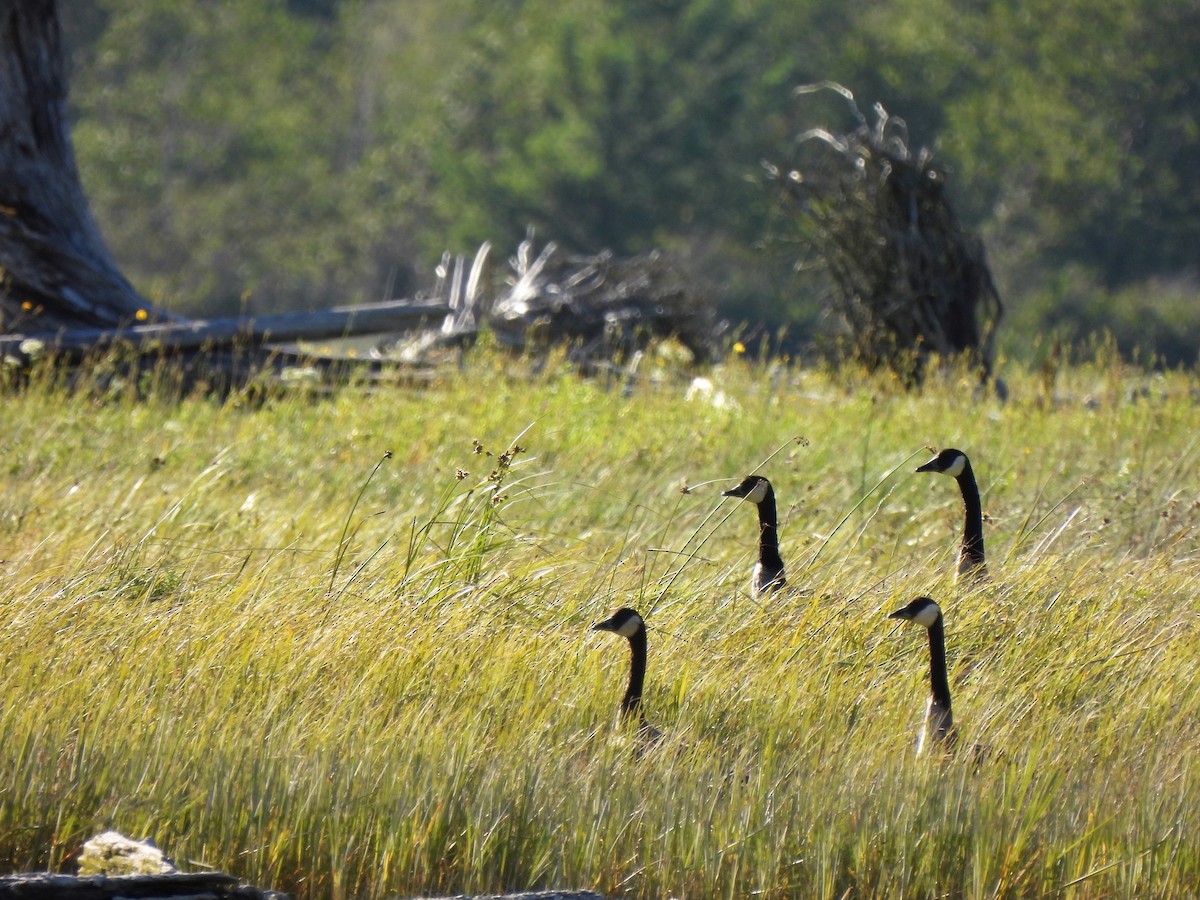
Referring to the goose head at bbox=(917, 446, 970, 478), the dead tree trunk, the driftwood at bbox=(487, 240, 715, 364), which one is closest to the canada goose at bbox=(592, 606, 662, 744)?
the goose head at bbox=(917, 446, 970, 478)

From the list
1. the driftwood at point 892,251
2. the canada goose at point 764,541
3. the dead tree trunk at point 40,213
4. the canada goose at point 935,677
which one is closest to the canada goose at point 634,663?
the canada goose at point 935,677

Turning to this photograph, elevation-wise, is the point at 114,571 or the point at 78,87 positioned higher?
the point at 78,87

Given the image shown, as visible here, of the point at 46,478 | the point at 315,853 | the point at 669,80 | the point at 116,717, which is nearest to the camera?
the point at 315,853

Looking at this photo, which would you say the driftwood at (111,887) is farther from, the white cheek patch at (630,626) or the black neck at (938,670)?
the black neck at (938,670)

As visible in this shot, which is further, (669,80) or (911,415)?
(669,80)

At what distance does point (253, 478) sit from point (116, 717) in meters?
3.19

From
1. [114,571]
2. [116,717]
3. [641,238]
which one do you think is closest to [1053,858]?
[116,717]

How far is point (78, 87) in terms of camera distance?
33125 millimetres

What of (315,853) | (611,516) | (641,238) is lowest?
(315,853)

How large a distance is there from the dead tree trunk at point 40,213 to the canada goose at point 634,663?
19.6 ft

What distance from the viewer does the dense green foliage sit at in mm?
27453

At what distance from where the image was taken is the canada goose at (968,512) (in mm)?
4953

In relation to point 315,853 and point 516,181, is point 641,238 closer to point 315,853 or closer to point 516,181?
point 516,181

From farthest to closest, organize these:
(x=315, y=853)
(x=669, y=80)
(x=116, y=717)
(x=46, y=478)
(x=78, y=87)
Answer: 1. (x=78, y=87)
2. (x=669, y=80)
3. (x=46, y=478)
4. (x=116, y=717)
5. (x=315, y=853)
